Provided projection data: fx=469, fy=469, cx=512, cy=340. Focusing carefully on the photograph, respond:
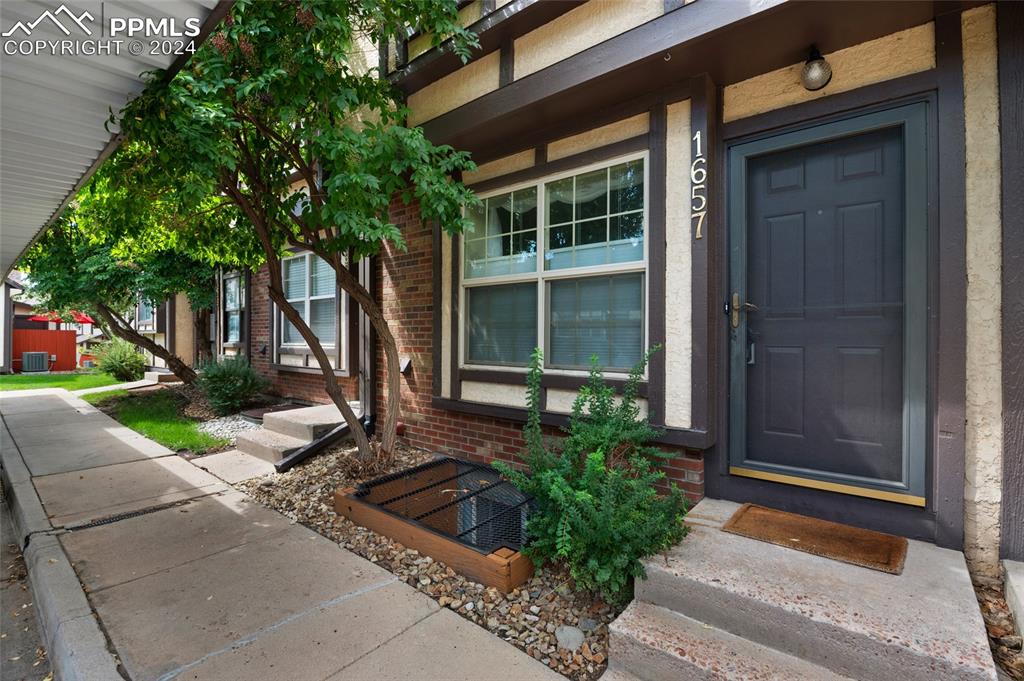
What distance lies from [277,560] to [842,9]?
439 centimetres

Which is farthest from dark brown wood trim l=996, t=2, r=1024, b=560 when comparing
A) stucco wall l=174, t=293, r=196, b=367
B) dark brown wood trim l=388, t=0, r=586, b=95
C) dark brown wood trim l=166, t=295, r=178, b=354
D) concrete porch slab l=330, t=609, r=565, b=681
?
dark brown wood trim l=166, t=295, r=178, b=354

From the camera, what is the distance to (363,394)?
5.41m

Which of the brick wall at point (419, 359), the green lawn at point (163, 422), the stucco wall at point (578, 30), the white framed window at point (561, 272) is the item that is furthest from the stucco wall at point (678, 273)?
the green lawn at point (163, 422)

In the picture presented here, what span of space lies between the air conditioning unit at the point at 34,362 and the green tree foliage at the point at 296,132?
21.4m

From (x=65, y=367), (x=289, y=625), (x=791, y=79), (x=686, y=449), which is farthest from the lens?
(x=65, y=367)

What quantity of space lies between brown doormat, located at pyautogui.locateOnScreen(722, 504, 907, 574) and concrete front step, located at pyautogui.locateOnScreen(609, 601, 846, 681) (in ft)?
2.14

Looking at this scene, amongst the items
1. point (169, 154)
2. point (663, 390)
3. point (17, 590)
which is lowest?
point (17, 590)

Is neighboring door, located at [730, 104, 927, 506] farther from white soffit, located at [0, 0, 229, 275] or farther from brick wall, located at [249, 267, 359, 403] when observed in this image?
brick wall, located at [249, 267, 359, 403]

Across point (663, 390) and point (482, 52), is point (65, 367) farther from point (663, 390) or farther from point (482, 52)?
point (663, 390)

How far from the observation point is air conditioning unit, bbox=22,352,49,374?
18.4 m

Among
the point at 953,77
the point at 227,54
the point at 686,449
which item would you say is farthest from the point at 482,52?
the point at 686,449

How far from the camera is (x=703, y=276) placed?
2.90m

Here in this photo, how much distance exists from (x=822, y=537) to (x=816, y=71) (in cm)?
256

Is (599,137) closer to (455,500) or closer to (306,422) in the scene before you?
(455,500)
